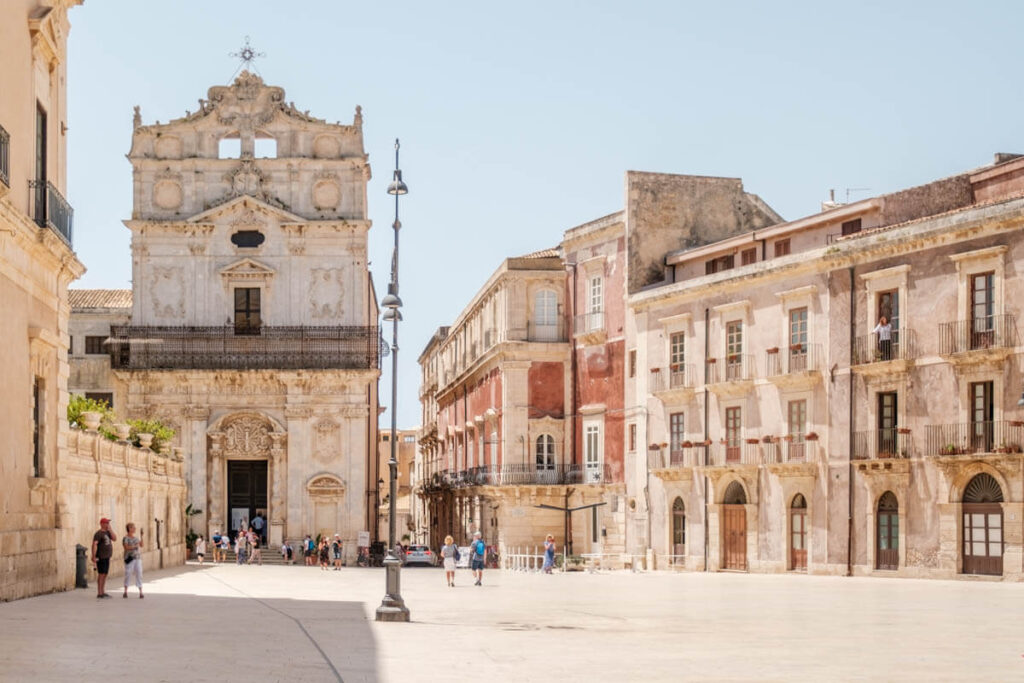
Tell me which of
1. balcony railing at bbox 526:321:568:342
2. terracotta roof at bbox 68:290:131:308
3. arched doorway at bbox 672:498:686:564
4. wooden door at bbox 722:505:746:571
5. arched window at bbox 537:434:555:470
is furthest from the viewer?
terracotta roof at bbox 68:290:131:308

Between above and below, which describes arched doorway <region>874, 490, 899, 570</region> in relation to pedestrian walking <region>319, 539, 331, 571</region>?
above

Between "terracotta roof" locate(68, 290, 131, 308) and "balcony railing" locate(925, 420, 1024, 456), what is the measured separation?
121 ft

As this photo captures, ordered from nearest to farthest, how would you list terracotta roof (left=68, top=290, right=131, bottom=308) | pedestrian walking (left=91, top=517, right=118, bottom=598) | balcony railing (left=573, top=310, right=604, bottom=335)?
pedestrian walking (left=91, top=517, right=118, bottom=598)
balcony railing (left=573, top=310, right=604, bottom=335)
terracotta roof (left=68, top=290, right=131, bottom=308)

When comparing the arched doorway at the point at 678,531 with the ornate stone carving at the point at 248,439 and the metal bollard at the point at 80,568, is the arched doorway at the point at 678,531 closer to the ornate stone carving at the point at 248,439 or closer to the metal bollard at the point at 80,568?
the ornate stone carving at the point at 248,439

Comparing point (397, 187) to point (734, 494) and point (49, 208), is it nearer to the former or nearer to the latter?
point (49, 208)

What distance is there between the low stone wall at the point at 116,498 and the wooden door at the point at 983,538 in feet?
65.9

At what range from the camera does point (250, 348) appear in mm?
58438

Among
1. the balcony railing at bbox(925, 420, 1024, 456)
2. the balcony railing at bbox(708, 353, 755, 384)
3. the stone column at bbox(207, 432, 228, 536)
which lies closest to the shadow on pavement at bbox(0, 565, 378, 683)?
the balcony railing at bbox(925, 420, 1024, 456)

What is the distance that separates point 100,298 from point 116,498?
107 feet

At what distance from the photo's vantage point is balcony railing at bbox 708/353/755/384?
4697cm

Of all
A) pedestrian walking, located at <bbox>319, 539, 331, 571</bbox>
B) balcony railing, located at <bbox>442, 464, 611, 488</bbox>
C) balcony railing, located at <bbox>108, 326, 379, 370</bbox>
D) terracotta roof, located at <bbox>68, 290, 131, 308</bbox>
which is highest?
terracotta roof, located at <bbox>68, 290, 131, 308</bbox>

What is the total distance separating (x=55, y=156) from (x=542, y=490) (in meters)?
34.9

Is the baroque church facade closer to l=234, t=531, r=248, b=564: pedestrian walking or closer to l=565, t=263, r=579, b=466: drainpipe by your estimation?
l=234, t=531, r=248, b=564: pedestrian walking

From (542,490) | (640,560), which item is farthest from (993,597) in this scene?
(542,490)
